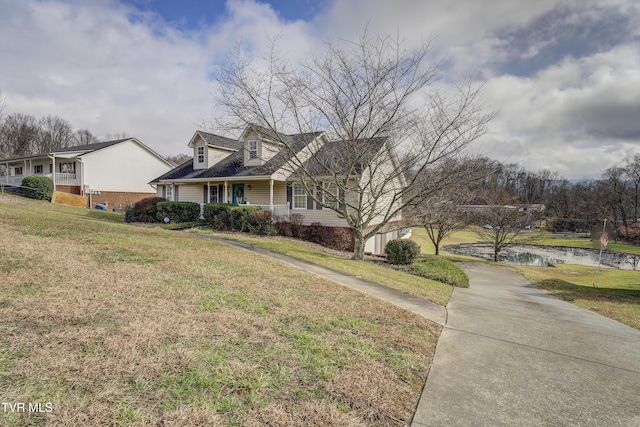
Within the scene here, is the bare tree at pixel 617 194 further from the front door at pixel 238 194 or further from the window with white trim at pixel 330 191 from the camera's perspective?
the front door at pixel 238 194

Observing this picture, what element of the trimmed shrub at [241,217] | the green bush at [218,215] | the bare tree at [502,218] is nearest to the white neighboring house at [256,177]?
the trimmed shrub at [241,217]

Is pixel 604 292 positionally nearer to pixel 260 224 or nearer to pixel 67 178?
pixel 260 224

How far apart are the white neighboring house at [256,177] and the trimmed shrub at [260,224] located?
1.02 metres

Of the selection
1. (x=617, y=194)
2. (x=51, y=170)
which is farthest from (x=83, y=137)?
(x=617, y=194)

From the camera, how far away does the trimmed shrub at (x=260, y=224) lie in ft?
55.1

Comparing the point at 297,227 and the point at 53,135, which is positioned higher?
the point at 53,135

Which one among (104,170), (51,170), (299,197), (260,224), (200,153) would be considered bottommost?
(260,224)

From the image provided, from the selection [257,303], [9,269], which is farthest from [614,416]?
[9,269]

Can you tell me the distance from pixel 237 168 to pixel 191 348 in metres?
18.2

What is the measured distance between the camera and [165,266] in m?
6.55

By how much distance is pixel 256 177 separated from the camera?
59.0ft

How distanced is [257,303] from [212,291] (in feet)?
2.85

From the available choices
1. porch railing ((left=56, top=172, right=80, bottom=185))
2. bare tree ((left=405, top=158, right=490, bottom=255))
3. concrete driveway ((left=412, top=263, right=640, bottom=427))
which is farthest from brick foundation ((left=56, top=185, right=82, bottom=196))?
concrete driveway ((left=412, top=263, right=640, bottom=427))

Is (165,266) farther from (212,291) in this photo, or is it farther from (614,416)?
(614,416)
